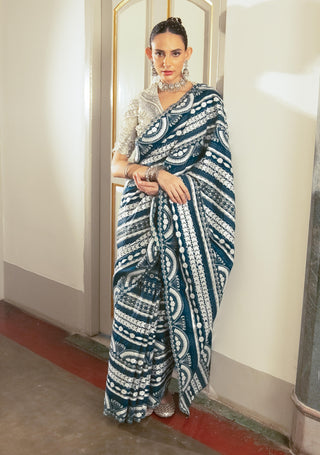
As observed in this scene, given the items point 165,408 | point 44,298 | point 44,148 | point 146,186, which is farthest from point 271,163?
point 44,298

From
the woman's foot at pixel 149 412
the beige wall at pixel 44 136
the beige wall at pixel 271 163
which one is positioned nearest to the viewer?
the beige wall at pixel 271 163

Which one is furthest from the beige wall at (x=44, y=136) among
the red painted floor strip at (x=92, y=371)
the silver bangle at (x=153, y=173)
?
the silver bangle at (x=153, y=173)

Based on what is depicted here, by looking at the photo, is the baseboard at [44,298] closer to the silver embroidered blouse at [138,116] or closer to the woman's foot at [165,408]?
the woman's foot at [165,408]

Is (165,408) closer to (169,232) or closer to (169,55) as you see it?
(169,232)

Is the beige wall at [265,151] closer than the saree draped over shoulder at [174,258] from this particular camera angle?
Yes

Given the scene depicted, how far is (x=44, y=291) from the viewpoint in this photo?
339cm

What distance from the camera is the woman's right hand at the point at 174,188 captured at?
206 centimetres

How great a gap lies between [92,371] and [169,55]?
1.64m

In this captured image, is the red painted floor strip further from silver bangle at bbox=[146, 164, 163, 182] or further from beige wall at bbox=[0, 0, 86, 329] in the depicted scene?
silver bangle at bbox=[146, 164, 163, 182]

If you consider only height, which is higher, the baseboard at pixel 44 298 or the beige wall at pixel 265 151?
the beige wall at pixel 265 151

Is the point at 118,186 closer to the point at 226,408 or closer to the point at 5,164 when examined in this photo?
the point at 5,164

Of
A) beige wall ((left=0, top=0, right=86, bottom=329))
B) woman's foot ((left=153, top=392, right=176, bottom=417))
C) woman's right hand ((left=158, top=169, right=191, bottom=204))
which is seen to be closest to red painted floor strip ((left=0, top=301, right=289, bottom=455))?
woman's foot ((left=153, top=392, right=176, bottom=417))

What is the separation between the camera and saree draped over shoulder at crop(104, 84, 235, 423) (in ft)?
6.89

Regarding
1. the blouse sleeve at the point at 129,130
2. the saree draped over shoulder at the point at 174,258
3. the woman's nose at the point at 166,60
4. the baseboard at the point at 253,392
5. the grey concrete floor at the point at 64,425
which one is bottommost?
the grey concrete floor at the point at 64,425
